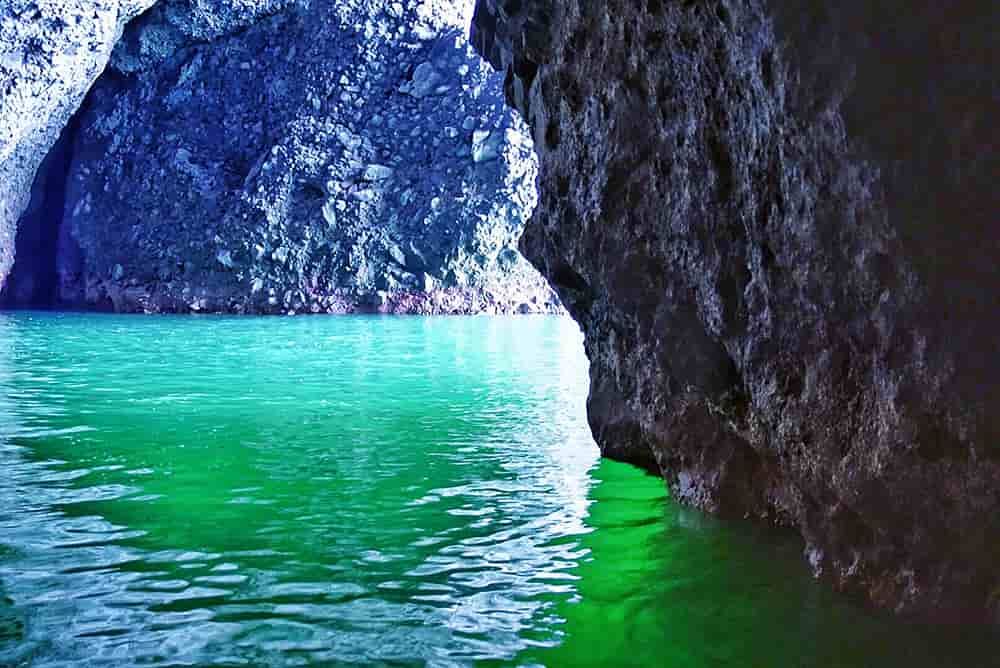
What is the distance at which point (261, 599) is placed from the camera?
3.32 meters

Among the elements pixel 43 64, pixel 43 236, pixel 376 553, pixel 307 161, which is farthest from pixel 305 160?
pixel 376 553

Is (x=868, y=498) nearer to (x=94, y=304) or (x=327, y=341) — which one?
(x=327, y=341)

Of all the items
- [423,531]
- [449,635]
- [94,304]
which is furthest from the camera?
[94,304]

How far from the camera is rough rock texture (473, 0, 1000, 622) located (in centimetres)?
268

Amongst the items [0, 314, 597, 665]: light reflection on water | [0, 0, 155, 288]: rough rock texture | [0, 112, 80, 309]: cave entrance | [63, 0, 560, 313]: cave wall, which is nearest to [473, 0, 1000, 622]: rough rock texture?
[0, 314, 597, 665]: light reflection on water

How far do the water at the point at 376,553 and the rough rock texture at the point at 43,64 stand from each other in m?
18.3

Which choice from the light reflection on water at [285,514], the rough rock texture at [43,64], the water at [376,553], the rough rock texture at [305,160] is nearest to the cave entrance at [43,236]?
the rough rock texture at [305,160]

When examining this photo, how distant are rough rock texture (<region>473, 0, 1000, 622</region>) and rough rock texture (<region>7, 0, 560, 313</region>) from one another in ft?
79.9

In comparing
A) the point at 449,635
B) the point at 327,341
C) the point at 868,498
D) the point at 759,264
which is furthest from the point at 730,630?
the point at 327,341

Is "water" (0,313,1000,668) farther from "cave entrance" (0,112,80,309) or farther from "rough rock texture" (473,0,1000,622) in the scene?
"cave entrance" (0,112,80,309)

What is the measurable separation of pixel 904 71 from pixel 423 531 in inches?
103

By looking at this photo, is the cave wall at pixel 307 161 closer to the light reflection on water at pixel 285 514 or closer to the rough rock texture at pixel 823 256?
the light reflection on water at pixel 285 514

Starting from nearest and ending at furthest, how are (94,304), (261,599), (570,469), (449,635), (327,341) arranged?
1. (449,635)
2. (261,599)
3. (570,469)
4. (327,341)
5. (94,304)

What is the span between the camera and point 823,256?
3.06 metres
